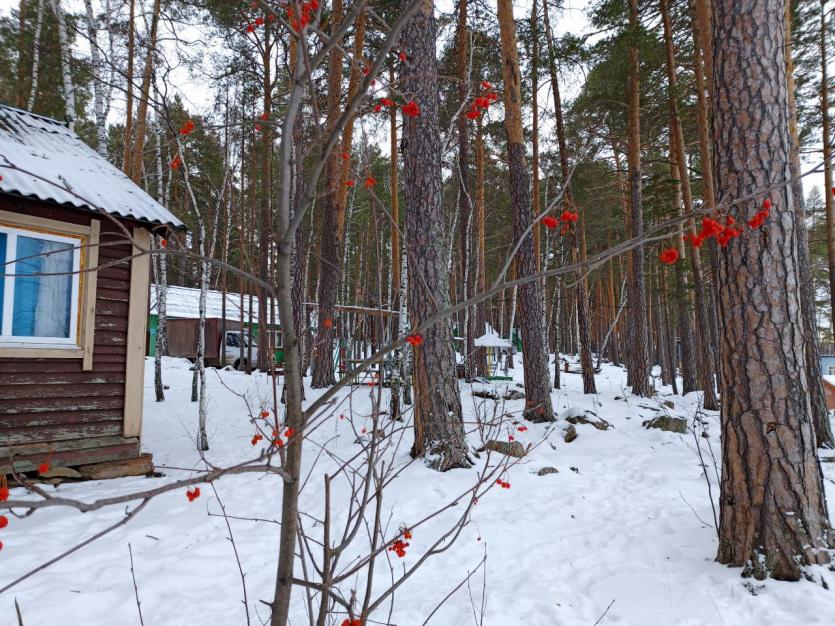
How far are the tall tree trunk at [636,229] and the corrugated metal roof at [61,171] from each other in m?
8.48

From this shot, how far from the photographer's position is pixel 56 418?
4.59m

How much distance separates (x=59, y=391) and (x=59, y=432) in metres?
0.40

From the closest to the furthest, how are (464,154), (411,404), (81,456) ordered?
(411,404) < (81,456) < (464,154)

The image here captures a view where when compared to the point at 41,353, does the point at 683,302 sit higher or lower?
higher

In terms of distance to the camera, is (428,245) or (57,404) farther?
(428,245)

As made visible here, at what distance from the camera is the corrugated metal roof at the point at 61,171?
4339 millimetres

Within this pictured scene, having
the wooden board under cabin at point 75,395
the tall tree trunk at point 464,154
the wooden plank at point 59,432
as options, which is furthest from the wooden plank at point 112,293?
the tall tree trunk at point 464,154

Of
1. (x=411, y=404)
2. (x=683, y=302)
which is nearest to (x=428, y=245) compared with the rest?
(x=411, y=404)

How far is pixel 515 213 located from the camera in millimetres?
7227

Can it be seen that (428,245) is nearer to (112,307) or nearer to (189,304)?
(112,307)

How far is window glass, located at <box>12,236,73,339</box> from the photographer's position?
4414 mm

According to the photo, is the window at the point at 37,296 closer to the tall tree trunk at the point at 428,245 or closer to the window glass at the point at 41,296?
the window glass at the point at 41,296

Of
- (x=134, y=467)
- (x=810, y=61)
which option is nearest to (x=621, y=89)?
(x=810, y=61)

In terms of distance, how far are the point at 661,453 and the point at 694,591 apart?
144 inches
